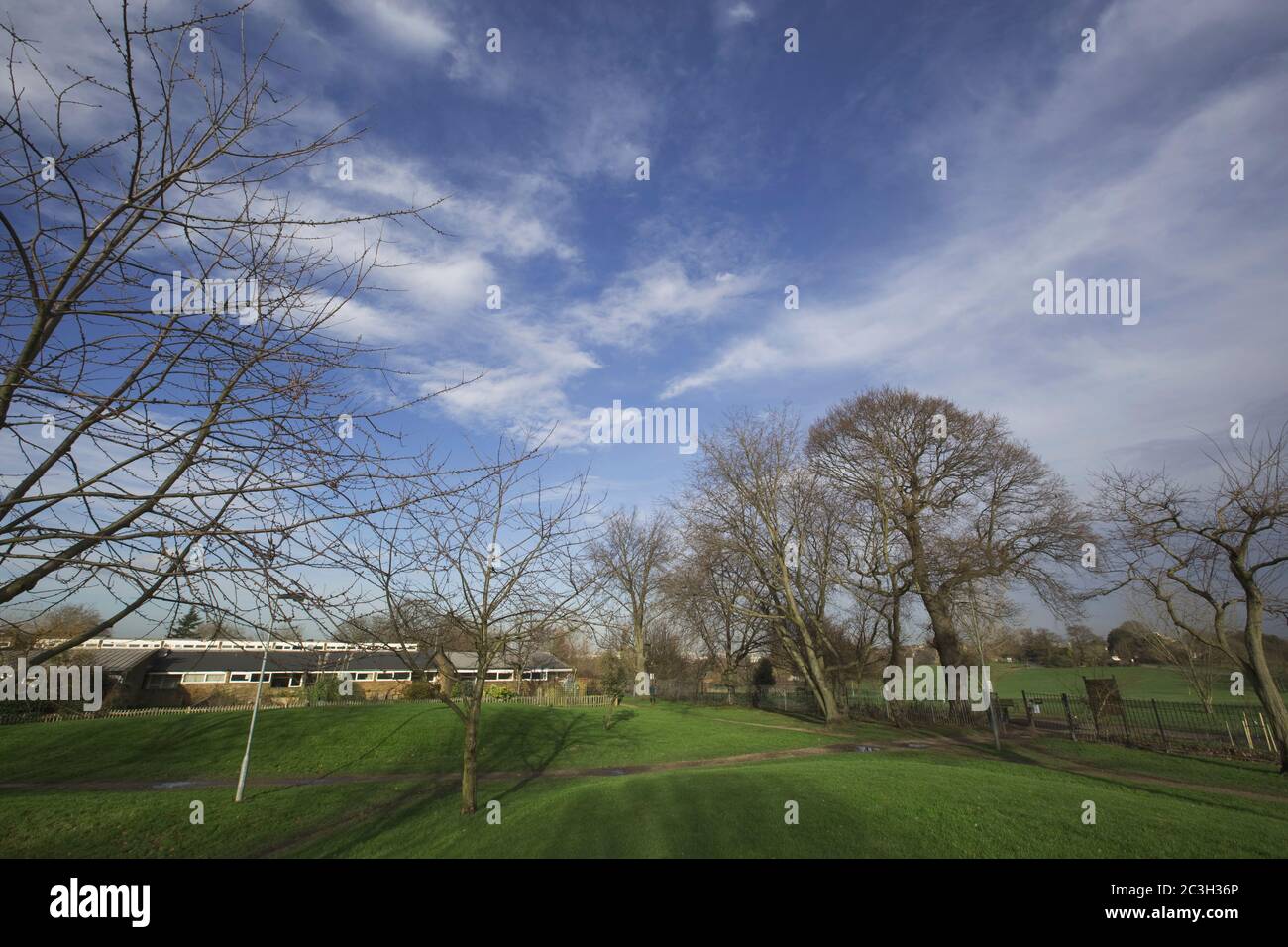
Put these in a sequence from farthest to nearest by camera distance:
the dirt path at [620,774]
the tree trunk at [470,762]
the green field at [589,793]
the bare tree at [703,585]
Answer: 1. the bare tree at [703,585]
2. the dirt path at [620,774]
3. the tree trunk at [470,762]
4. the green field at [589,793]

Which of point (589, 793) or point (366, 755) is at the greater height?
point (589, 793)

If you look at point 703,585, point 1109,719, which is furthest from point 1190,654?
point 703,585

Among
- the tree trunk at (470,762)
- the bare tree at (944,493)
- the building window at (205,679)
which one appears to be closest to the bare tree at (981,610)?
the bare tree at (944,493)

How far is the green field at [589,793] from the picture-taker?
22.2 ft

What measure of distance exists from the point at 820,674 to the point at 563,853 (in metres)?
22.8

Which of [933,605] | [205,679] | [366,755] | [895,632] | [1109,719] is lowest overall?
[205,679]

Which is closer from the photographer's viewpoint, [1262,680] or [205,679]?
[1262,680]

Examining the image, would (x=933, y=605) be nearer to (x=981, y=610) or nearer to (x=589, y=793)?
(x=981, y=610)

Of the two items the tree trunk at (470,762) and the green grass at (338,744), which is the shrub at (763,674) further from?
the tree trunk at (470,762)

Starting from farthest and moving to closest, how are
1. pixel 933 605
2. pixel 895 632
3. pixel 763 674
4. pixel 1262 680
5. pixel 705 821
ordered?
pixel 763 674
pixel 895 632
pixel 933 605
pixel 1262 680
pixel 705 821

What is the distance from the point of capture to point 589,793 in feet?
32.0

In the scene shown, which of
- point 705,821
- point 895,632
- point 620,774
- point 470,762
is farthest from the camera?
point 895,632
